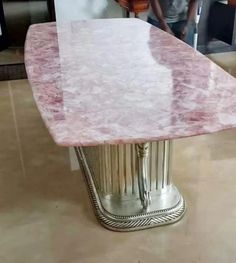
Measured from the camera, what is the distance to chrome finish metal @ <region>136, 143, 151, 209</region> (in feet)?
5.46

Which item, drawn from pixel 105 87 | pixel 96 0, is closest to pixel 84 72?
pixel 105 87

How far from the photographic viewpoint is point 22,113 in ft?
9.48

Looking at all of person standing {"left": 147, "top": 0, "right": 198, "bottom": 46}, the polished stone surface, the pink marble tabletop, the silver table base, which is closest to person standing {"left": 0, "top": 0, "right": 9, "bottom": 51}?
person standing {"left": 147, "top": 0, "right": 198, "bottom": 46}

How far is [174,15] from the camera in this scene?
329 cm

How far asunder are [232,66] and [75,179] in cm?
242

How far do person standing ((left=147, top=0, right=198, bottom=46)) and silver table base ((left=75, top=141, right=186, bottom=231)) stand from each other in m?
1.75

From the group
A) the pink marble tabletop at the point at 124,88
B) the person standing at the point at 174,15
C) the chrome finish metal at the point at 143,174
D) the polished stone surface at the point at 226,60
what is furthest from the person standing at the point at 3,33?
the chrome finish metal at the point at 143,174

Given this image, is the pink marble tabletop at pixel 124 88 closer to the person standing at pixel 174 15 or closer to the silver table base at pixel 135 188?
the silver table base at pixel 135 188

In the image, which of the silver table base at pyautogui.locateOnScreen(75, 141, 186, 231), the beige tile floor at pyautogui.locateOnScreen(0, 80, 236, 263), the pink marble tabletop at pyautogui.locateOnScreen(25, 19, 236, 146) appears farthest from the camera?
the silver table base at pyautogui.locateOnScreen(75, 141, 186, 231)

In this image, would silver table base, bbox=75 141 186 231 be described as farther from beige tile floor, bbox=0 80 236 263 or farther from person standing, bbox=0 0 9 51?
person standing, bbox=0 0 9 51

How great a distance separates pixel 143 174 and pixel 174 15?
79.3 inches

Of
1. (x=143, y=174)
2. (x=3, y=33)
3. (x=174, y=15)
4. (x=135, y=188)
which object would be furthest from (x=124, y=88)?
(x=3, y=33)

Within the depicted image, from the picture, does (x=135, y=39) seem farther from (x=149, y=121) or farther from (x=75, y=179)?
(x=149, y=121)

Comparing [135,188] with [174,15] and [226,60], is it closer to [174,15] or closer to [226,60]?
[174,15]
